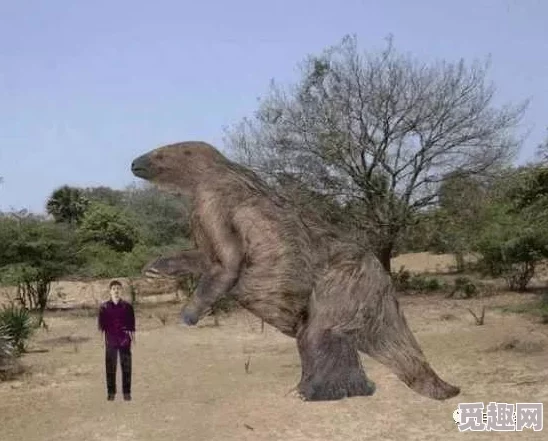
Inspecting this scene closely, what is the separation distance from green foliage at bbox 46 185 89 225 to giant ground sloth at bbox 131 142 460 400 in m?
24.3

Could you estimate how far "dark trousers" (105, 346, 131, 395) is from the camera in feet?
10.2

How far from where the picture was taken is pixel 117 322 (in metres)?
3.08

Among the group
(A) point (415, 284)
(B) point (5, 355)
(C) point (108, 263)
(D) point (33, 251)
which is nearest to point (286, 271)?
(B) point (5, 355)

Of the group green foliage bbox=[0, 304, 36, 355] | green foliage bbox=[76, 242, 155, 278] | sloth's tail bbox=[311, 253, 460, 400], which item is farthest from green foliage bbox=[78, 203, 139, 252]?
sloth's tail bbox=[311, 253, 460, 400]

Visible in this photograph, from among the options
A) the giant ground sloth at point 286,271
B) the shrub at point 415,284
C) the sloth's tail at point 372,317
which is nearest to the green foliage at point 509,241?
the shrub at point 415,284

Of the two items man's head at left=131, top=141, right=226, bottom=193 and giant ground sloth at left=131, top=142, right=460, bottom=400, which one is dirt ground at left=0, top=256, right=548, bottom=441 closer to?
giant ground sloth at left=131, top=142, right=460, bottom=400

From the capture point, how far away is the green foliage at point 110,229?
24.3m

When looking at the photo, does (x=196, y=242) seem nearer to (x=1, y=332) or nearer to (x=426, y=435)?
(x=426, y=435)

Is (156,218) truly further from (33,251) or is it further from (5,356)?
(5,356)

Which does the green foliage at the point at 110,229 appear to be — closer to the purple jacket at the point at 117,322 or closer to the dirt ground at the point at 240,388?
the dirt ground at the point at 240,388

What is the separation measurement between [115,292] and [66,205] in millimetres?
25793

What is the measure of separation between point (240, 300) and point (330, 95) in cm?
1815

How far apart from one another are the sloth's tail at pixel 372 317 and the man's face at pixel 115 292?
0.83 metres

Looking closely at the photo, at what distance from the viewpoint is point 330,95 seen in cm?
2055
